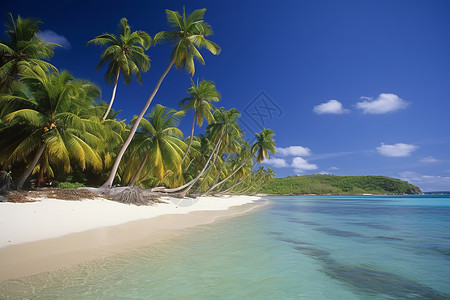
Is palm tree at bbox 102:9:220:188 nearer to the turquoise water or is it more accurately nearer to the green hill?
the turquoise water

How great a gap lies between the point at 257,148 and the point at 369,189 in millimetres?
109177

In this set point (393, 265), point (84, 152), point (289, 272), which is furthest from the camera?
Answer: point (84, 152)

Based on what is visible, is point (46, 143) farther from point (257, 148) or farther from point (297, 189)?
point (297, 189)

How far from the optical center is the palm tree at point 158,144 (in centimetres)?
1588

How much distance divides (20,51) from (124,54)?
5.82 m

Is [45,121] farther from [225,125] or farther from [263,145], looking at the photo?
[263,145]

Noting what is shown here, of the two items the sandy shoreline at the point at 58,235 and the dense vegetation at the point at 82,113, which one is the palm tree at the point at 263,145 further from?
the sandy shoreline at the point at 58,235

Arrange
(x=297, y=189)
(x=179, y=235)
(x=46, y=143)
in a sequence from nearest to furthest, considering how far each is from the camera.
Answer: (x=179, y=235), (x=46, y=143), (x=297, y=189)

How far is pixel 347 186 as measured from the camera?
11650cm

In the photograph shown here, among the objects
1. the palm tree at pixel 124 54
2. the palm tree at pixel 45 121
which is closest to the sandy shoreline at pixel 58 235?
the palm tree at pixel 45 121

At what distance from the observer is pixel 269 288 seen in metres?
3.47

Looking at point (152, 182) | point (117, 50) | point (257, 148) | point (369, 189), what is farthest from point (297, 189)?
point (117, 50)

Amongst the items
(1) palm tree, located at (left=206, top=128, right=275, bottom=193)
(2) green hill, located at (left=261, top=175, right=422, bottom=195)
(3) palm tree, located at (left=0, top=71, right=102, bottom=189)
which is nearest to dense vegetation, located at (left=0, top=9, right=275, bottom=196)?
(3) palm tree, located at (left=0, top=71, right=102, bottom=189)

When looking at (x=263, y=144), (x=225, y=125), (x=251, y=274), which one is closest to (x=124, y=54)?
(x=225, y=125)
